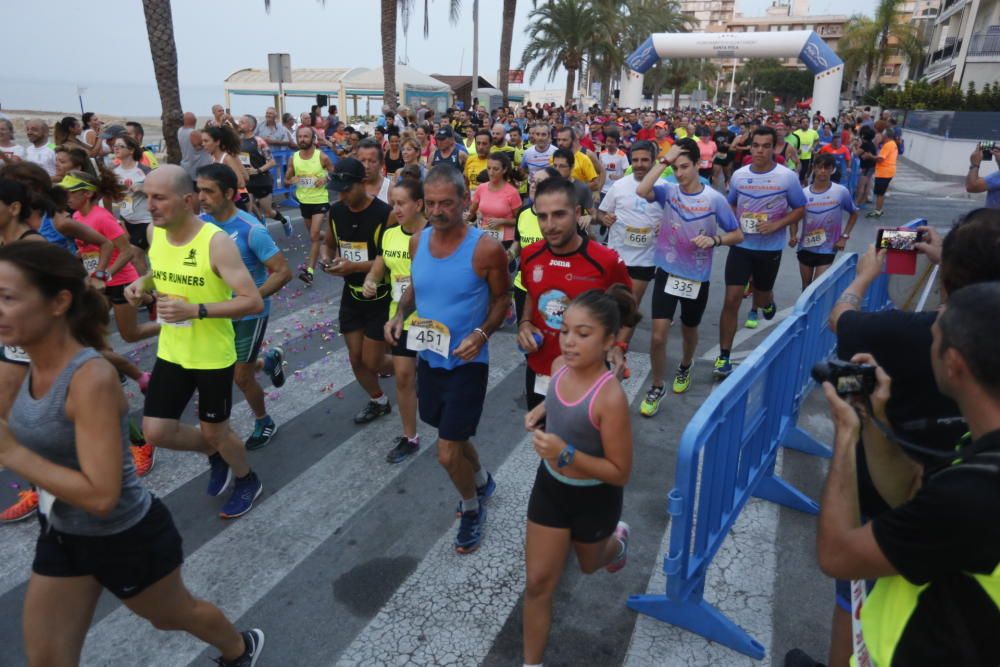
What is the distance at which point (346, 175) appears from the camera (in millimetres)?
4777

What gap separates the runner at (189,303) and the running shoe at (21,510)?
41.6 inches

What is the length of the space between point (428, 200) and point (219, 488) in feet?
7.28

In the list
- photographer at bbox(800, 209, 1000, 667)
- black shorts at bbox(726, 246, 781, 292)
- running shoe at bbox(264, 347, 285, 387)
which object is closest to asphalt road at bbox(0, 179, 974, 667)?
running shoe at bbox(264, 347, 285, 387)

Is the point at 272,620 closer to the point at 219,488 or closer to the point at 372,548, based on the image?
the point at 372,548

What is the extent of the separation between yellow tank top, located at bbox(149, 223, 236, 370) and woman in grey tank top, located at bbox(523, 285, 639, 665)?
1.92 m

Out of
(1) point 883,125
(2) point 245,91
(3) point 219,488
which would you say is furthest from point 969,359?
(2) point 245,91

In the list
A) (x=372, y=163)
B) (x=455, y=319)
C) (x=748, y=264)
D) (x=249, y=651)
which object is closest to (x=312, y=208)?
(x=372, y=163)

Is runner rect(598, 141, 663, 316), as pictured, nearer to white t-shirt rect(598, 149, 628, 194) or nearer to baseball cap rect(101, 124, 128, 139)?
white t-shirt rect(598, 149, 628, 194)

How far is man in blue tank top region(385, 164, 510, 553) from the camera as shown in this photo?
3570mm

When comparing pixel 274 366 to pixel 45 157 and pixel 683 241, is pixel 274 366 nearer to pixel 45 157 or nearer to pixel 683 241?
pixel 683 241

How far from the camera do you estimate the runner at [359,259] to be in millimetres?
4840

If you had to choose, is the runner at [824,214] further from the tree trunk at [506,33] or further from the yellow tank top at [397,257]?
the tree trunk at [506,33]

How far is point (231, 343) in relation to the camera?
375 centimetres

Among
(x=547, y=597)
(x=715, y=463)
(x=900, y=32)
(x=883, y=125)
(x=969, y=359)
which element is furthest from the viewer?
(x=900, y=32)
